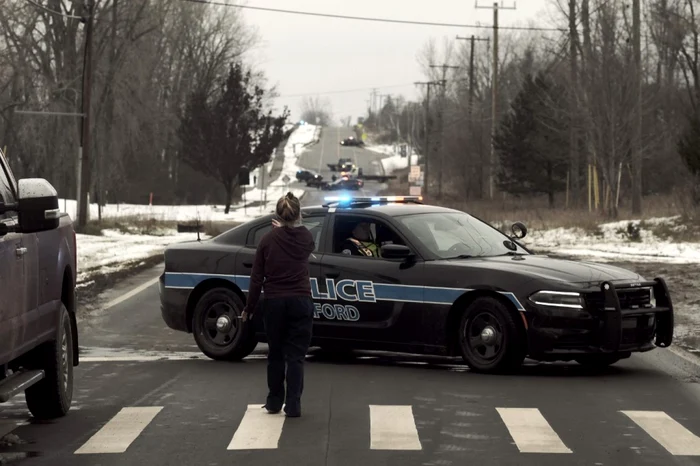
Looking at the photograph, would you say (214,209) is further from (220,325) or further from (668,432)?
(668,432)

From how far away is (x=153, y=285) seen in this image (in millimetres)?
23484

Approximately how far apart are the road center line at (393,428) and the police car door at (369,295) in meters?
2.32

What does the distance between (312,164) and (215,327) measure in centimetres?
14850

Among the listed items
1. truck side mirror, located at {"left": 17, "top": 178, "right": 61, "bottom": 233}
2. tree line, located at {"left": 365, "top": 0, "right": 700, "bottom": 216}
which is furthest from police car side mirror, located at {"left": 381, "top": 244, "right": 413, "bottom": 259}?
tree line, located at {"left": 365, "top": 0, "right": 700, "bottom": 216}

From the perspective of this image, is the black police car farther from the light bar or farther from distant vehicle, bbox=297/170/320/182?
distant vehicle, bbox=297/170/320/182

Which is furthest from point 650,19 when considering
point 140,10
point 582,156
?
point 140,10

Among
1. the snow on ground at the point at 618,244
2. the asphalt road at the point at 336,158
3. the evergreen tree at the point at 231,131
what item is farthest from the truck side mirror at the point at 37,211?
the asphalt road at the point at 336,158

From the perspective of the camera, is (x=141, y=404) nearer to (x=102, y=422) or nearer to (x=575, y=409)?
(x=102, y=422)

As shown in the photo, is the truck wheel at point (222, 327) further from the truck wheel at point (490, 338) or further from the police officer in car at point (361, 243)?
the truck wheel at point (490, 338)

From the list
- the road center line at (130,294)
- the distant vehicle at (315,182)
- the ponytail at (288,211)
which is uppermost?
the distant vehicle at (315,182)

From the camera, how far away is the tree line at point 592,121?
45.8 metres

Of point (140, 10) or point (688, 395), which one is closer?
point (688, 395)

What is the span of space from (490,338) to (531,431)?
2.81 metres

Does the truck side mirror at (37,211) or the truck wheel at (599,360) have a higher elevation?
the truck side mirror at (37,211)
